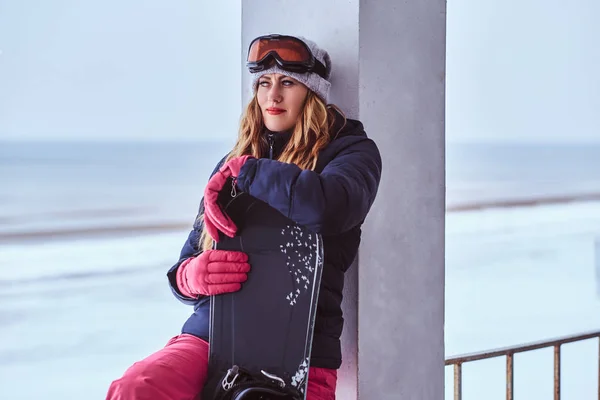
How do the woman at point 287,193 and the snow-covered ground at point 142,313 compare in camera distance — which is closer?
the woman at point 287,193

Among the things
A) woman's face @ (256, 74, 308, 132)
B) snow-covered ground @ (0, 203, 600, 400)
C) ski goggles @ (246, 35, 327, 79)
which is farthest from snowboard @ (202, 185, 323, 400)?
snow-covered ground @ (0, 203, 600, 400)

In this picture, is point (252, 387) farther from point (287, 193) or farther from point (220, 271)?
point (287, 193)

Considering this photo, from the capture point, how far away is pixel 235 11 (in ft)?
7.39

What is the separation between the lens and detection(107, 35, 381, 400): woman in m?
1.32

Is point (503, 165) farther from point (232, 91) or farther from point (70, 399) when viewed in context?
point (232, 91)

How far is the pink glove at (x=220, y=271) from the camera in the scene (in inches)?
57.7

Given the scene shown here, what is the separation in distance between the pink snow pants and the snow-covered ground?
8.22 ft

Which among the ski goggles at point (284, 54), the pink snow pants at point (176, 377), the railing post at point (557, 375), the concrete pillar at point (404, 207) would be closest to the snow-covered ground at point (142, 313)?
the railing post at point (557, 375)

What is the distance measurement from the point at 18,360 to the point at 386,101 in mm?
4109

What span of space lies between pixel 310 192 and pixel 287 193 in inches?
1.9

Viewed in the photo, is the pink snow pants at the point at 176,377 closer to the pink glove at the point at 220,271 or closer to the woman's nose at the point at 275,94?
the pink glove at the point at 220,271

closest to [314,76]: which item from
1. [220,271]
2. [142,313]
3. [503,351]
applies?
[220,271]

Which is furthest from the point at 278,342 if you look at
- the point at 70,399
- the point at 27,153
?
the point at 27,153

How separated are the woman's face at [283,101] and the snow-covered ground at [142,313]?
2.65m
